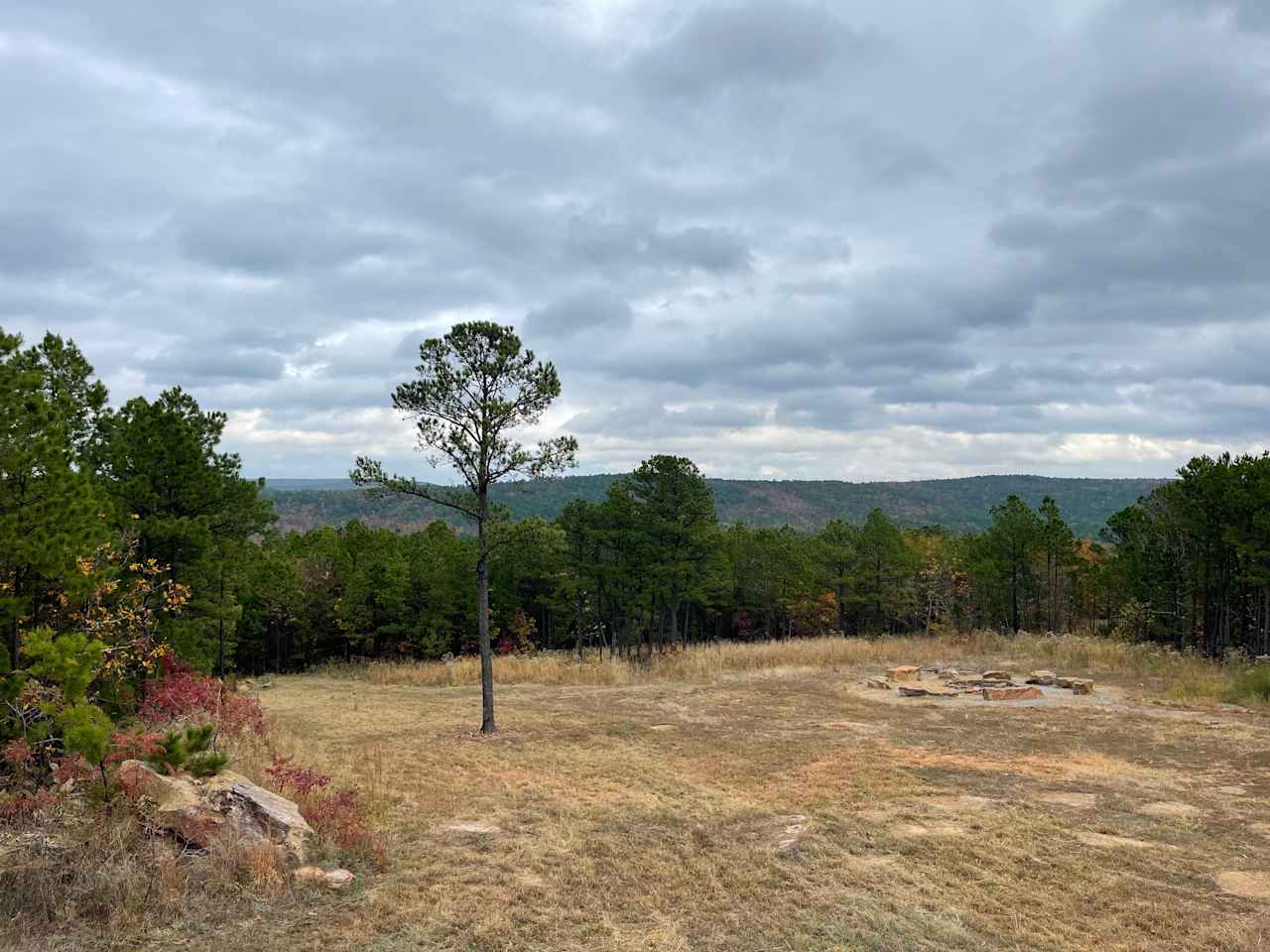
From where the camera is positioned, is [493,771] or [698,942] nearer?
[698,942]

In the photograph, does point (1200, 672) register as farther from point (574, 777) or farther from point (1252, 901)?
point (574, 777)

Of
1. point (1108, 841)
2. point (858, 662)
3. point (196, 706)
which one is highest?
point (196, 706)

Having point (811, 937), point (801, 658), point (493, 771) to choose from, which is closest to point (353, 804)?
point (493, 771)

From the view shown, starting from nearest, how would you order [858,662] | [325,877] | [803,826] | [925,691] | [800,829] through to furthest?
[325,877] → [800,829] → [803,826] → [925,691] → [858,662]

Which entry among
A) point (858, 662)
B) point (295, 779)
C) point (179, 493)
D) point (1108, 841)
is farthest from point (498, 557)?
point (1108, 841)

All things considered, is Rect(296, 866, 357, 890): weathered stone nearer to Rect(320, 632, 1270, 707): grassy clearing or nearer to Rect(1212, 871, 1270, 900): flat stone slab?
Rect(1212, 871, 1270, 900): flat stone slab

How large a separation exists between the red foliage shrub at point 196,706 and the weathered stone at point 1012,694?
19.4m

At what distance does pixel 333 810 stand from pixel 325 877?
5.56ft

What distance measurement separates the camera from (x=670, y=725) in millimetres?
18047

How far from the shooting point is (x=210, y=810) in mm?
8078

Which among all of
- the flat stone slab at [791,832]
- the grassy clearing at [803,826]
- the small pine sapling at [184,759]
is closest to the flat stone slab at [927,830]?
the grassy clearing at [803,826]

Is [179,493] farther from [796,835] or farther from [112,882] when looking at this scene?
[796,835]

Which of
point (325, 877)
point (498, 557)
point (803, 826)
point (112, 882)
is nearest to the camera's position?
point (112, 882)

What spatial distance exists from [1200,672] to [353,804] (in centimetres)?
2715
